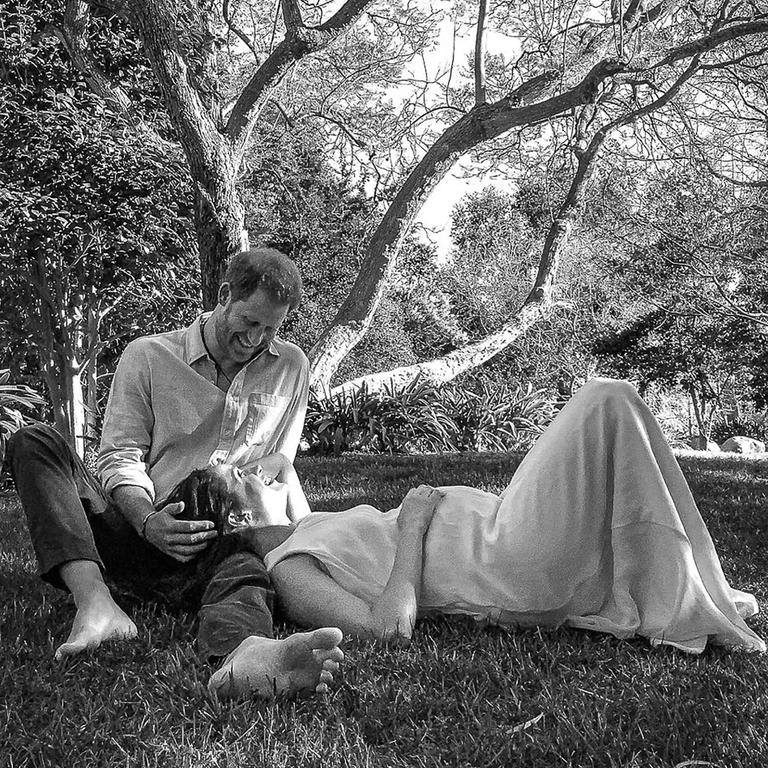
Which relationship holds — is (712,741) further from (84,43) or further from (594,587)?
(84,43)

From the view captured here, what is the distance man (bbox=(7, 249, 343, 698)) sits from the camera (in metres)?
2.44

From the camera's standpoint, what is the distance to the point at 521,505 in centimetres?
264

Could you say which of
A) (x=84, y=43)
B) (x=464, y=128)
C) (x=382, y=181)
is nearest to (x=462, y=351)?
(x=382, y=181)

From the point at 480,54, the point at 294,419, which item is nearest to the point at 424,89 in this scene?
the point at 480,54

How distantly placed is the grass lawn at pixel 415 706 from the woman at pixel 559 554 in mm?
93

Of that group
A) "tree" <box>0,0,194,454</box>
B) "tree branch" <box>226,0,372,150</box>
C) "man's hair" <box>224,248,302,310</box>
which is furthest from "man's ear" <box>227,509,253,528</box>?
"tree" <box>0,0,194,454</box>

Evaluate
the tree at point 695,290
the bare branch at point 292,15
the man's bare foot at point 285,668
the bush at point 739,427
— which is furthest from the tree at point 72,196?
the bush at point 739,427

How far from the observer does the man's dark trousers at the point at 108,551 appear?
252cm

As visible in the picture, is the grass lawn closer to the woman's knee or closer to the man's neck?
the woman's knee

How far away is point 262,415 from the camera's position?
3.41 meters

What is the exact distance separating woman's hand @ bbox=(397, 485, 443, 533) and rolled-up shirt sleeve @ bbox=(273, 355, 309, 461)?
2.54ft

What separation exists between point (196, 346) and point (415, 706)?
1696 millimetres

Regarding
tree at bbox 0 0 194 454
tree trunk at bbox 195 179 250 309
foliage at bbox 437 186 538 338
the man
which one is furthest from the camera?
foliage at bbox 437 186 538 338

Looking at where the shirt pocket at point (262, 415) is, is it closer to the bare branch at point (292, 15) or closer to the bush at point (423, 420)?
the bush at point (423, 420)
